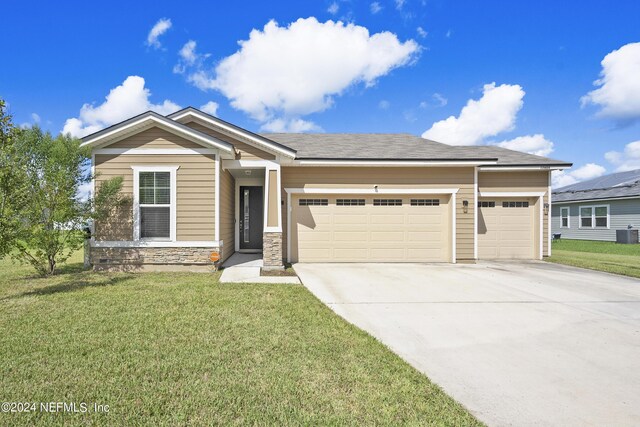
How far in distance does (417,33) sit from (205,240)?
31.4 feet

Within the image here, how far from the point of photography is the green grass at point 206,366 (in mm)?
2367

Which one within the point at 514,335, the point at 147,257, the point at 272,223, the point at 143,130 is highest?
the point at 143,130

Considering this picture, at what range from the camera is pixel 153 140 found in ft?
27.1

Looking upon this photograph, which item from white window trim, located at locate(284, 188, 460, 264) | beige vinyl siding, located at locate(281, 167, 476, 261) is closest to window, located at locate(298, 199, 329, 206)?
white window trim, located at locate(284, 188, 460, 264)

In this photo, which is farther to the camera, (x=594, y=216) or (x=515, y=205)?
(x=594, y=216)

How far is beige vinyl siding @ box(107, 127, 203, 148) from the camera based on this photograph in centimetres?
824

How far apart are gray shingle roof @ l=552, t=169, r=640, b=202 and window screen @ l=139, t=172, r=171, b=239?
78.0ft

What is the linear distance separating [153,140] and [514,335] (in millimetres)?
8601

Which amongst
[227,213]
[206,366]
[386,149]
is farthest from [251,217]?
[206,366]

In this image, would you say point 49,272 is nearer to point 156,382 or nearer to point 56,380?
point 56,380

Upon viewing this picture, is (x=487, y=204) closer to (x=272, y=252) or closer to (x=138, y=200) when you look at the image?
(x=272, y=252)

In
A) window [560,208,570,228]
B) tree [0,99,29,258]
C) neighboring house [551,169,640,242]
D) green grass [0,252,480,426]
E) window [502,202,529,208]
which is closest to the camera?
green grass [0,252,480,426]

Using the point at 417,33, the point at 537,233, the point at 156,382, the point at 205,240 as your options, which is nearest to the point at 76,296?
the point at 205,240

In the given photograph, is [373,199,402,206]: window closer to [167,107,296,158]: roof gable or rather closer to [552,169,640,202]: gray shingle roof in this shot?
[167,107,296,158]: roof gable
